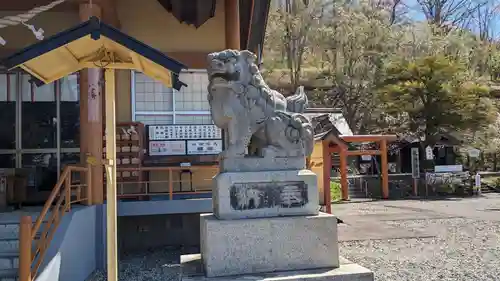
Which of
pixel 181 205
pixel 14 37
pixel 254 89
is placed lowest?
pixel 181 205

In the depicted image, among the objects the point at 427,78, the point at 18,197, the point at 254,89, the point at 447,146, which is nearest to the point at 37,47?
the point at 254,89

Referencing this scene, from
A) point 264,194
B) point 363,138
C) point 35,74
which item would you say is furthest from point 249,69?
point 363,138

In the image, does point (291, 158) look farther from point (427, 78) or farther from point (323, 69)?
point (323, 69)

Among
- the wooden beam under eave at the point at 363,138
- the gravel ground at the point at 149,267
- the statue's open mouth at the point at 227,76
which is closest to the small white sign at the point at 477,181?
the wooden beam under eave at the point at 363,138

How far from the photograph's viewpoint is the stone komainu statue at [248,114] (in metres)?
4.81

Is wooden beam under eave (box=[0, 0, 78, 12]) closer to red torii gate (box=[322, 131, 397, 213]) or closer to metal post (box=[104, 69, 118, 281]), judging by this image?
metal post (box=[104, 69, 118, 281])

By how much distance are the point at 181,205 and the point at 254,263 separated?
164 inches

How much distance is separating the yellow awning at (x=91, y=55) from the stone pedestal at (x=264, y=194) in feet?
3.75

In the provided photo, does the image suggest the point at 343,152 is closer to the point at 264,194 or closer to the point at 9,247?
the point at 9,247

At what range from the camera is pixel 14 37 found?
9.52 metres

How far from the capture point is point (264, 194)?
467 centimetres

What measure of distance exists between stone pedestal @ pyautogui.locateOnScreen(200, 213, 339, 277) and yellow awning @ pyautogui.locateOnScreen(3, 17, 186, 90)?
5.01 ft

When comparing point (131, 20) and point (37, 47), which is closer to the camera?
point (37, 47)

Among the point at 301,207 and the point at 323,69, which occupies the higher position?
the point at 323,69
